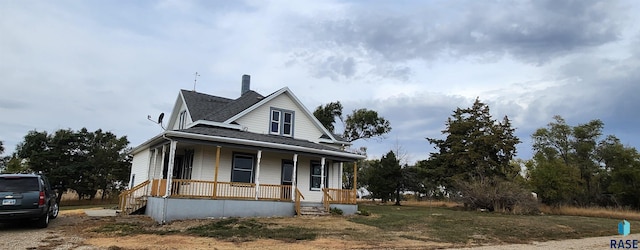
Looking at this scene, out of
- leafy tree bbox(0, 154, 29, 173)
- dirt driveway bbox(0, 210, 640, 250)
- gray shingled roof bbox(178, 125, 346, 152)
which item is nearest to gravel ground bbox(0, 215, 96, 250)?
dirt driveway bbox(0, 210, 640, 250)

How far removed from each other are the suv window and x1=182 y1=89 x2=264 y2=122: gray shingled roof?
8.47 meters

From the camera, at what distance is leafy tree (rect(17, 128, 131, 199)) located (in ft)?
104

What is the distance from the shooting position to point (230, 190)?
53.2 feet

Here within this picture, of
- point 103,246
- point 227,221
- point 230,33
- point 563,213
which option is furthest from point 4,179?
point 563,213

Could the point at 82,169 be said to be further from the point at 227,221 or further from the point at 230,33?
the point at 227,221

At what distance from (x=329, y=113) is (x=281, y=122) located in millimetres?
18309

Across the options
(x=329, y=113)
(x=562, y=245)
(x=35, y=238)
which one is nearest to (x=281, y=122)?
(x=35, y=238)

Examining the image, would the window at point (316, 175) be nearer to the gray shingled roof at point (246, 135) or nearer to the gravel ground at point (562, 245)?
the gray shingled roof at point (246, 135)

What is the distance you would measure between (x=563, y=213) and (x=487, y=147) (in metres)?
8.69

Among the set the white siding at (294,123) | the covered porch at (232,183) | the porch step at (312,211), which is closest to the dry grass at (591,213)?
the covered porch at (232,183)

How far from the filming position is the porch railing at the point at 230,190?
49.5 ft

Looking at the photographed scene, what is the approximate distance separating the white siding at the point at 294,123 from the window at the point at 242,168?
2268mm

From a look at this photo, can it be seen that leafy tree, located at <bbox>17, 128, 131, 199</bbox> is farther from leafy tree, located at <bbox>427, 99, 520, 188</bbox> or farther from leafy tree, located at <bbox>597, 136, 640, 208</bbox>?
leafy tree, located at <bbox>597, 136, 640, 208</bbox>

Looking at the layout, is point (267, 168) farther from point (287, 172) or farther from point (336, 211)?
point (336, 211)
